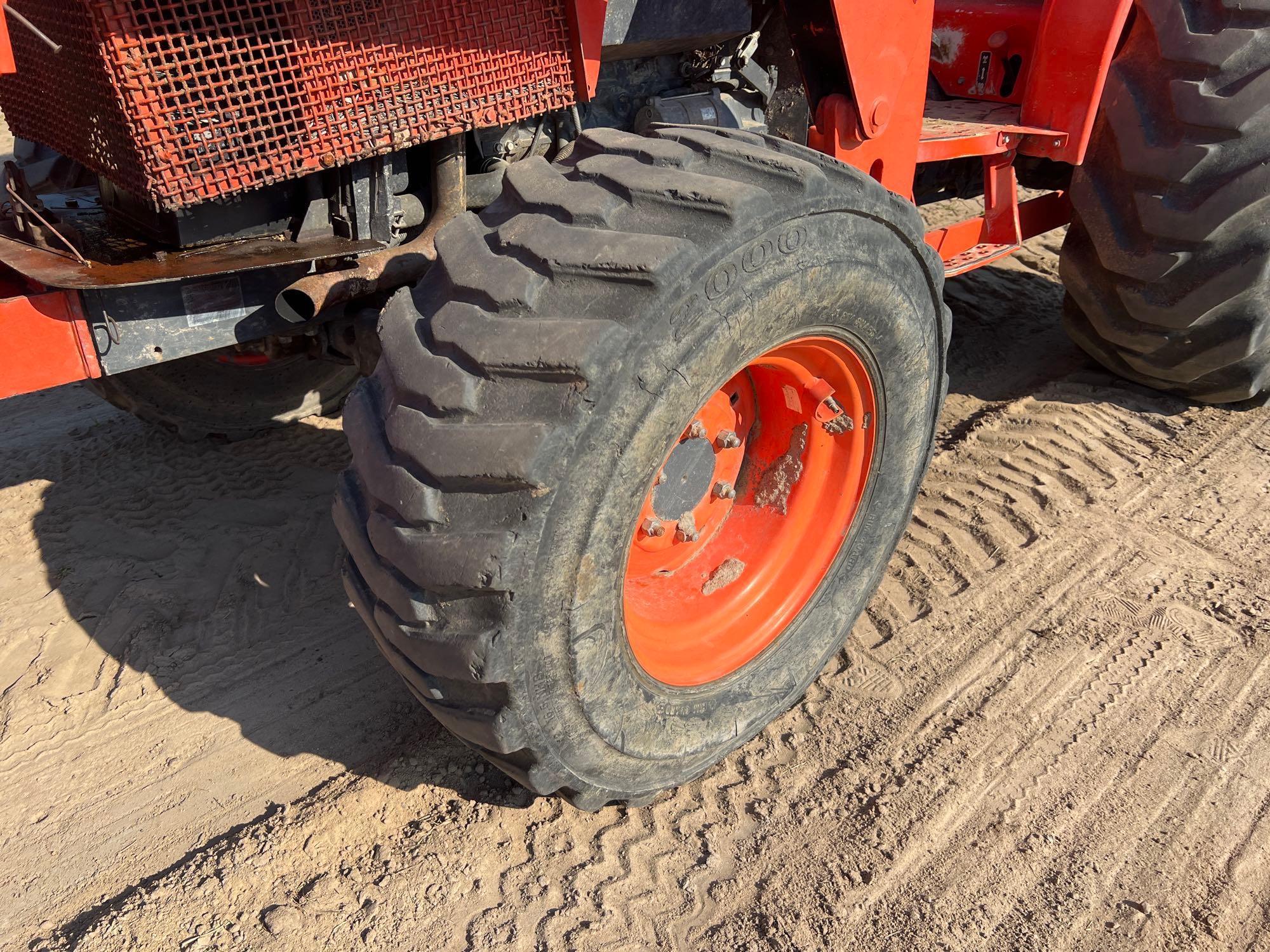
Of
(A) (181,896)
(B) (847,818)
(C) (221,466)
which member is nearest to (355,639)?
(A) (181,896)

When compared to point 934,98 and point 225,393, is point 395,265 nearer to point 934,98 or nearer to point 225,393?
point 225,393

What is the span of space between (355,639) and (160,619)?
0.60 m

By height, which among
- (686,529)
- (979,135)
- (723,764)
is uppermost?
(979,135)

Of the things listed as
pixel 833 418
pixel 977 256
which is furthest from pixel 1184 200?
pixel 833 418

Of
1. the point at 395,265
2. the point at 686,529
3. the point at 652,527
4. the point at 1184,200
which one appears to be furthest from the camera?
the point at 1184,200

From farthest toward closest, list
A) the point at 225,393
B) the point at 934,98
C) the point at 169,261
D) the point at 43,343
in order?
the point at 934,98 < the point at 225,393 < the point at 169,261 < the point at 43,343

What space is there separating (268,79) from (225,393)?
1.93m

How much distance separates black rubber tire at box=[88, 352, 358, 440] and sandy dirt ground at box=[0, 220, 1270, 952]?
25 cm

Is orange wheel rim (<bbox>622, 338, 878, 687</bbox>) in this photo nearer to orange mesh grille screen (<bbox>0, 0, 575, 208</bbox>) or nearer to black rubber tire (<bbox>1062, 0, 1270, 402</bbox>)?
orange mesh grille screen (<bbox>0, 0, 575, 208</bbox>)

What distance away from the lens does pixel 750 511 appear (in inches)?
101

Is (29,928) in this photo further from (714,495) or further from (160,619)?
(714,495)

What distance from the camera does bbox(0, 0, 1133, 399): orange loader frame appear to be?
1882 millimetres

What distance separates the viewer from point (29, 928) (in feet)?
6.86

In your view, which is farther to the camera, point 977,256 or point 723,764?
point 977,256
